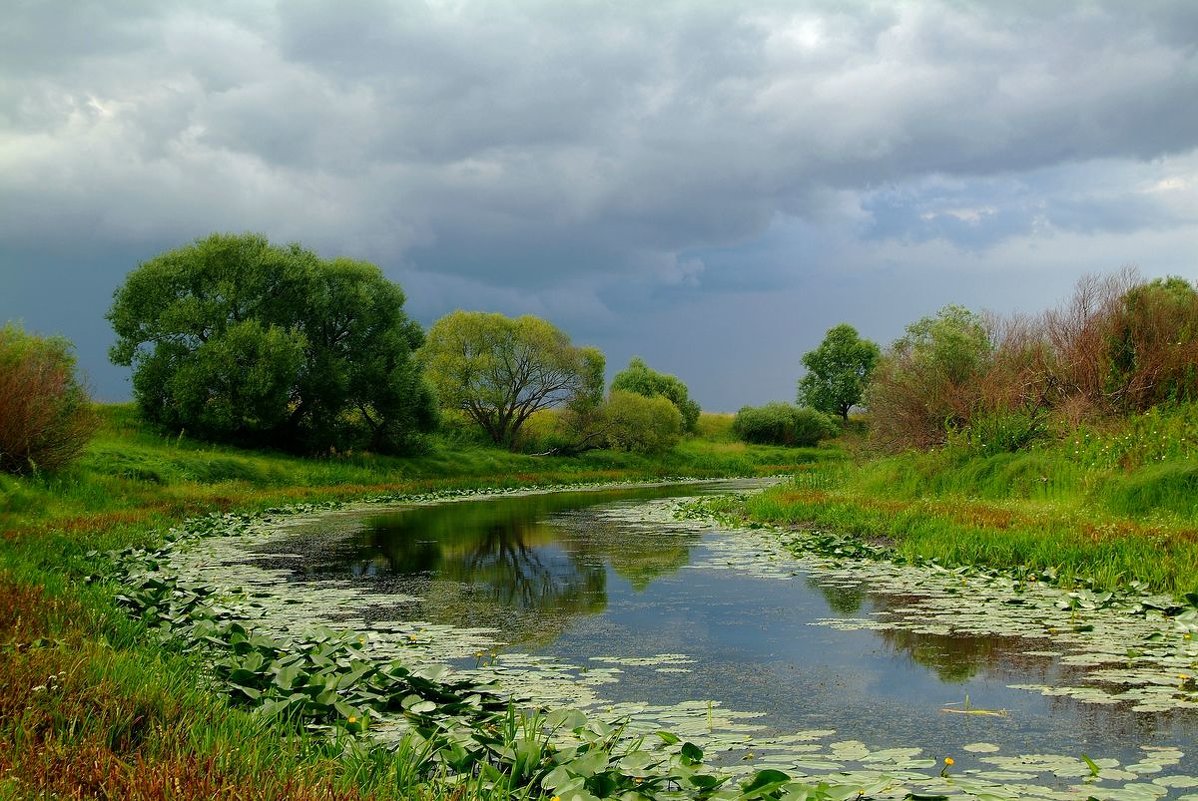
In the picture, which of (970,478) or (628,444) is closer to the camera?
(970,478)

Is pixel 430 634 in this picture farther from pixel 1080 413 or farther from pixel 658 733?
pixel 1080 413

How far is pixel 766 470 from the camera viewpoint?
61.9 m

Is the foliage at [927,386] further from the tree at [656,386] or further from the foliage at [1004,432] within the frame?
the tree at [656,386]

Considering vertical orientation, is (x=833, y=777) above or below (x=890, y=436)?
below

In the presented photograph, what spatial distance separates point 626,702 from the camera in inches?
265

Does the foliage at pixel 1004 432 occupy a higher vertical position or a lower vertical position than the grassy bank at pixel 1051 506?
higher

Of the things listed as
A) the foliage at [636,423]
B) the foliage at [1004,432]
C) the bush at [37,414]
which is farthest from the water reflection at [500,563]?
the foliage at [636,423]

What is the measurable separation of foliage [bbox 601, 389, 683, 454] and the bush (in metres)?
37.0

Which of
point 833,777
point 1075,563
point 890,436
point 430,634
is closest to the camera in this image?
point 833,777

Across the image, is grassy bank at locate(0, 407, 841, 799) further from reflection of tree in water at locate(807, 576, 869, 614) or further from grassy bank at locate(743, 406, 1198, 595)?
grassy bank at locate(743, 406, 1198, 595)

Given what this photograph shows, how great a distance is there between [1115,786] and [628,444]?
55.6 meters

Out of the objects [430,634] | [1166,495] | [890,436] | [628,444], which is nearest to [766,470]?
[628,444]

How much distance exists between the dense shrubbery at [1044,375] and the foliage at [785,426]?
158 ft

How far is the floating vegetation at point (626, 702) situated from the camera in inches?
188
